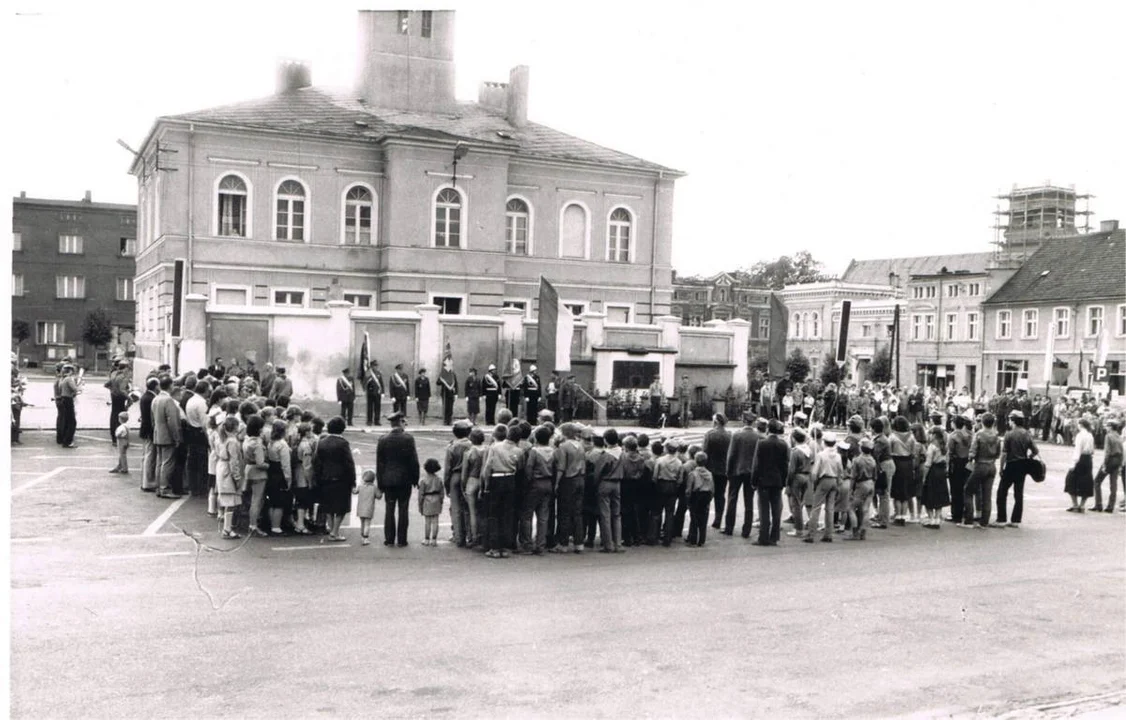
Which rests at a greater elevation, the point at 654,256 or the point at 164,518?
the point at 654,256

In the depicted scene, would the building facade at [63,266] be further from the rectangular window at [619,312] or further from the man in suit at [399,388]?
the rectangular window at [619,312]

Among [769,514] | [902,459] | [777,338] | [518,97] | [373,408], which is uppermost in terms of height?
[518,97]

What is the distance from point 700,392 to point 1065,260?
18341 millimetres

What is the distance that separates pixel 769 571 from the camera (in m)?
11.8

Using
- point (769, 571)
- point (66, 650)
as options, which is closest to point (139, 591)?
point (66, 650)

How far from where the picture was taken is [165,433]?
1520cm

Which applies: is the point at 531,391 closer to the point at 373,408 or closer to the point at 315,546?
the point at 373,408

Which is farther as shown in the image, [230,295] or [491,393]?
[230,295]

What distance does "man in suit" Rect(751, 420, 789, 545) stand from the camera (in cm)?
1357

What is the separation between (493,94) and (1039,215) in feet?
98.5

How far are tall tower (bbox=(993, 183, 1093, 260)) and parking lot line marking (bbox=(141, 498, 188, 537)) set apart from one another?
28659 mm

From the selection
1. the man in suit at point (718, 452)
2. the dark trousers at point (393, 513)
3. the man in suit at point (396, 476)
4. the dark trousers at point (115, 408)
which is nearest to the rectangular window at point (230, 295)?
the dark trousers at point (115, 408)

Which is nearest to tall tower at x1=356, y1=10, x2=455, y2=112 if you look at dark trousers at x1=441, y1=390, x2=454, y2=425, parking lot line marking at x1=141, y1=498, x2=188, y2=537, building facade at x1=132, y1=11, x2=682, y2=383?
building facade at x1=132, y1=11, x2=682, y2=383

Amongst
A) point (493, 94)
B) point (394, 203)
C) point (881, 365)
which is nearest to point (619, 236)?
point (493, 94)
